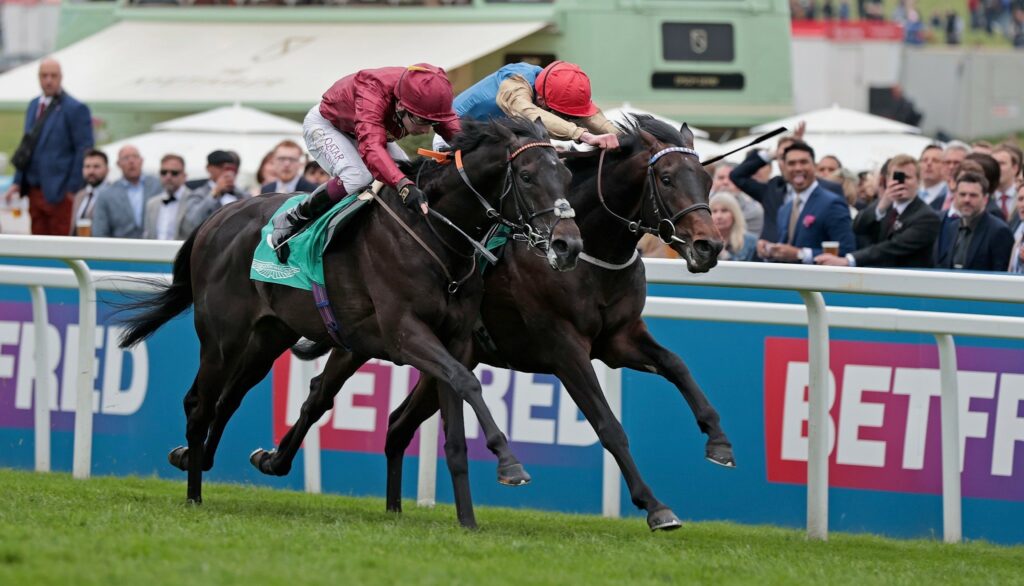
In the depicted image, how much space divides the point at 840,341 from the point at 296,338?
238 cm

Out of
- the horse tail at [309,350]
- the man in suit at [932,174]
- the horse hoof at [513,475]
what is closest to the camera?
the horse hoof at [513,475]

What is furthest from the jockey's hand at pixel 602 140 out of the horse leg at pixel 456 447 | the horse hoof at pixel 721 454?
the horse hoof at pixel 721 454

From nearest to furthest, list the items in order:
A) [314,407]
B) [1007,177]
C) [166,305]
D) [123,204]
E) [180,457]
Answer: [314,407]
[180,457]
[166,305]
[1007,177]
[123,204]

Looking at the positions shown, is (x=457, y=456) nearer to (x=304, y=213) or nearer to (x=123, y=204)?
(x=304, y=213)

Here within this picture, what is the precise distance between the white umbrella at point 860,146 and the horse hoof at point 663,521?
26.1 ft

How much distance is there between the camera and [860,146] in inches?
566

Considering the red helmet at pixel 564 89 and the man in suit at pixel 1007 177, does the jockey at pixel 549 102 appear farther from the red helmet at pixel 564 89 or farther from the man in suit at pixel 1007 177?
the man in suit at pixel 1007 177

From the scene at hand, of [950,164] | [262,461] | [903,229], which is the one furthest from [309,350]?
[950,164]

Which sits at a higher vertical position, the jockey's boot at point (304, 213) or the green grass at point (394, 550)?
the jockey's boot at point (304, 213)

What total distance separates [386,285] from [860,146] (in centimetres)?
871

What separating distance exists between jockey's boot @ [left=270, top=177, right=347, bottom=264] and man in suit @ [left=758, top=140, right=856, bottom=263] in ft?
10.0

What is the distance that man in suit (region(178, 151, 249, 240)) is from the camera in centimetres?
1073

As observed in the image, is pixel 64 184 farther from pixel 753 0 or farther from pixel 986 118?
pixel 986 118

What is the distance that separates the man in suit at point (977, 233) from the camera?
8570 millimetres
